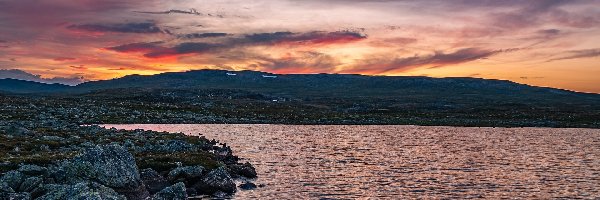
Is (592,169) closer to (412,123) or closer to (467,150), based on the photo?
(467,150)

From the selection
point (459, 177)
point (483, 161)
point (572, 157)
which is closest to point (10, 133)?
point (459, 177)

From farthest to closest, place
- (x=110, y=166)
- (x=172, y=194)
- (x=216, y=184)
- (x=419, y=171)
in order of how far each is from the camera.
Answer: (x=419, y=171) → (x=216, y=184) → (x=110, y=166) → (x=172, y=194)

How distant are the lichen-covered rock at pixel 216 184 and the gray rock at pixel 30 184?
35.4ft

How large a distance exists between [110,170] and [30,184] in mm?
4657

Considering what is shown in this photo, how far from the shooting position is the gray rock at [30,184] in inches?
1234

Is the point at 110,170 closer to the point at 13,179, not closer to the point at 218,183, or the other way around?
the point at 13,179

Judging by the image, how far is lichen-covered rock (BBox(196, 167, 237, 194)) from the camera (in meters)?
38.0

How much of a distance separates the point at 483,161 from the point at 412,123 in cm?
10395

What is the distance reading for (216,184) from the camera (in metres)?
38.1

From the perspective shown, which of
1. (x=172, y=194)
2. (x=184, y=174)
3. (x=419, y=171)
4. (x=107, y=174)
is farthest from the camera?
(x=419, y=171)

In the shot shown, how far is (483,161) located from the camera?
202ft

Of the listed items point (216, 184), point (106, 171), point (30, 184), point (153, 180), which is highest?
point (106, 171)

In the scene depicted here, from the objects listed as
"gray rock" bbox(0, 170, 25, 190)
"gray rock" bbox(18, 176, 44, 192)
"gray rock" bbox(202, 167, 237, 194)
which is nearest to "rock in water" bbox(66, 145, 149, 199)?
"gray rock" bbox(18, 176, 44, 192)

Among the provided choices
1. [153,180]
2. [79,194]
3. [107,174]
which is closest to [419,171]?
[153,180]
